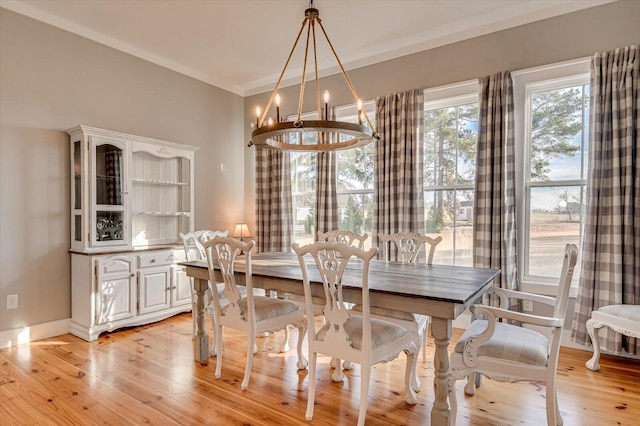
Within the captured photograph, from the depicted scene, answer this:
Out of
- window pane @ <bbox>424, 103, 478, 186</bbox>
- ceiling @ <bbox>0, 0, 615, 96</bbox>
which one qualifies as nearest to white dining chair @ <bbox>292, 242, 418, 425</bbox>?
window pane @ <bbox>424, 103, 478, 186</bbox>

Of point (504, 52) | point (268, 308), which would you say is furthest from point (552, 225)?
point (268, 308)

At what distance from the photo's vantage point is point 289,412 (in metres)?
2.21

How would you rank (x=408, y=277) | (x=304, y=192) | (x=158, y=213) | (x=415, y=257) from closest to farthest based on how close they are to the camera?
1. (x=408, y=277)
2. (x=415, y=257)
3. (x=158, y=213)
4. (x=304, y=192)

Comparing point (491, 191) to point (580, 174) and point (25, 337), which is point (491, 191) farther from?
point (25, 337)

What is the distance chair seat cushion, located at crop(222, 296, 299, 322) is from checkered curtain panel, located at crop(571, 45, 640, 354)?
2476mm

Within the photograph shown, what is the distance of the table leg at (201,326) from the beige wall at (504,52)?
2.84 metres

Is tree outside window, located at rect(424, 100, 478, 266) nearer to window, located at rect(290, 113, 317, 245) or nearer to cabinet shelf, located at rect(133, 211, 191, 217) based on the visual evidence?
window, located at rect(290, 113, 317, 245)

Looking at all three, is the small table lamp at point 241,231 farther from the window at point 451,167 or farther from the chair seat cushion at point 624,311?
the chair seat cushion at point 624,311

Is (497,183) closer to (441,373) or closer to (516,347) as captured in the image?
(516,347)

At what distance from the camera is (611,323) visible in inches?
106

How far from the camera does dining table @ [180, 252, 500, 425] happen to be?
6.10 feet

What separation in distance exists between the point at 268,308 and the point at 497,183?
2.43 metres

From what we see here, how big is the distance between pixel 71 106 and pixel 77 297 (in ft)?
6.29

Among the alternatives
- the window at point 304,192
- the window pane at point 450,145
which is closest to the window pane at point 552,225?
the window pane at point 450,145
